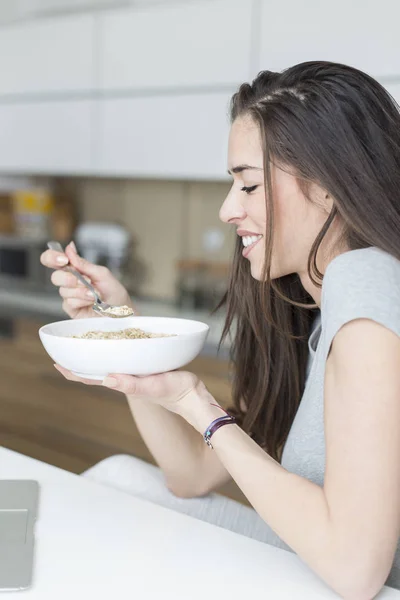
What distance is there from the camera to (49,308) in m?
4.04

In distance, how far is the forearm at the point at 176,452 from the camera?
4.10 feet

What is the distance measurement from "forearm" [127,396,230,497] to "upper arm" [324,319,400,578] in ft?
1.47

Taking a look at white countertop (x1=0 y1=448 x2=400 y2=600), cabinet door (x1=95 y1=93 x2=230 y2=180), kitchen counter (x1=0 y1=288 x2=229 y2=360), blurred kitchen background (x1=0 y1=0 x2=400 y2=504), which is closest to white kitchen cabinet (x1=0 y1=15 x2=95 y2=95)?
blurred kitchen background (x1=0 y1=0 x2=400 y2=504)

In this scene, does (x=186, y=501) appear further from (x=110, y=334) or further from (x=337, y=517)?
(x=337, y=517)

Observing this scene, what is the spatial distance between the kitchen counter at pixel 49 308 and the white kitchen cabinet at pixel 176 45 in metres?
1.12

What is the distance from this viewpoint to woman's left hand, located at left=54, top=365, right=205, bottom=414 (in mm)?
933

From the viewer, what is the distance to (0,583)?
2.55 feet

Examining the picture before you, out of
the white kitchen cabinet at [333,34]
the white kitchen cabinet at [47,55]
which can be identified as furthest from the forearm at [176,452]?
the white kitchen cabinet at [47,55]

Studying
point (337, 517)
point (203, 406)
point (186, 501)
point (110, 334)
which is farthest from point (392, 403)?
point (186, 501)

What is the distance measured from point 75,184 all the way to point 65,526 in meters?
3.42

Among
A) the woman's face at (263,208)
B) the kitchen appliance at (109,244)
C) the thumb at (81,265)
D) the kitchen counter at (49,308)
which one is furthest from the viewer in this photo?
the kitchen appliance at (109,244)

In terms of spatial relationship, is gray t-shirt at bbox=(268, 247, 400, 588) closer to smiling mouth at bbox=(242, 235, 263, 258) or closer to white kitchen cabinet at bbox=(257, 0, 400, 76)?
smiling mouth at bbox=(242, 235, 263, 258)

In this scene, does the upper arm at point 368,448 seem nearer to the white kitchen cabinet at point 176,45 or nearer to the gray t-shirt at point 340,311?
the gray t-shirt at point 340,311

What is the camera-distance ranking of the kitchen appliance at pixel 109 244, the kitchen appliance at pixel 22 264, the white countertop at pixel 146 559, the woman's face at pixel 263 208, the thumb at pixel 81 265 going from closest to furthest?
the white countertop at pixel 146 559
the woman's face at pixel 263 208
the thumb at pixel 81 265
the kitchen appliance at pixel 109 244
the kitchen appliance at pixel 22 264
